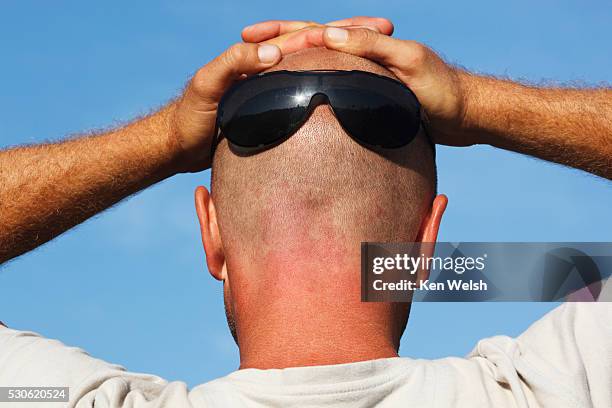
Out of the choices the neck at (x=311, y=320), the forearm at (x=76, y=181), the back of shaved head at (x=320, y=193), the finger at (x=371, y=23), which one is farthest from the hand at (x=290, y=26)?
the neck at (x=311, y=320)

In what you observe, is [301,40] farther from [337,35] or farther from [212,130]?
[212,130]

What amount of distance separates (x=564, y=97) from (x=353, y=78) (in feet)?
3.98

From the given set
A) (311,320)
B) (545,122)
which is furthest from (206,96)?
(545,122)

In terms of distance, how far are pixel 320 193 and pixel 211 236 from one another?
0.74 m

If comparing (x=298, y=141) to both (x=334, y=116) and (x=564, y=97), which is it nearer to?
(x=334, y=116)

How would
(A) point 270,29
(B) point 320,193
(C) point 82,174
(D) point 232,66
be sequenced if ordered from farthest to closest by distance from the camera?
(C) point 82,174
(A) point 270,29
(D) point 232,66
(B) point 320,193

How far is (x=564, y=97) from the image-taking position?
4.27m

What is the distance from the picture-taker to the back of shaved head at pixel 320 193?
11.5 ft

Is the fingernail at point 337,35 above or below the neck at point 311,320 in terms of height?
above

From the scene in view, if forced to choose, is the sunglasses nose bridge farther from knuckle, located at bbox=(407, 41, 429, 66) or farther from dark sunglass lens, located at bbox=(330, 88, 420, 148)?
knuckle, located at bbox=(407, 41, 429, 66)

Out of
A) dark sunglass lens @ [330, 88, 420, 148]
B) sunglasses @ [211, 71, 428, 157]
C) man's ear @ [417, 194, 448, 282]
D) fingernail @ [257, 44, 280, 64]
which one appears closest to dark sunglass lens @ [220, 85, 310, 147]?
sunglasses @ [211, 71, 428, 157]

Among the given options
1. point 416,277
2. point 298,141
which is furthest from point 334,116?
point 416,277

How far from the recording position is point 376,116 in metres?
3.68

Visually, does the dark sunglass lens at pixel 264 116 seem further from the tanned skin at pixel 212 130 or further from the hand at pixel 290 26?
the hand at pixel 290 26
